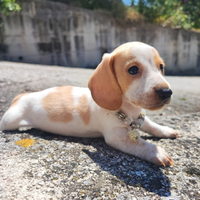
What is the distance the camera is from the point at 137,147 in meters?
2.34

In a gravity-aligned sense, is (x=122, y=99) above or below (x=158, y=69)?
below

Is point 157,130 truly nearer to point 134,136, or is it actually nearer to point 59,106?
point 134,136

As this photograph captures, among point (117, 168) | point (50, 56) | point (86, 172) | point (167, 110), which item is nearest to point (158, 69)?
point (117, 168)

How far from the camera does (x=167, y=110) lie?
4594 millimetres

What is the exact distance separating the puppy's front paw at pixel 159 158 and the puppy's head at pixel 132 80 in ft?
1.82

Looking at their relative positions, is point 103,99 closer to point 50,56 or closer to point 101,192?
point 101,192

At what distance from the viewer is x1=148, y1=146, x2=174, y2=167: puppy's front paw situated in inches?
86.7

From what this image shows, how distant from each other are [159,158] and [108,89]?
→ 0.99 m

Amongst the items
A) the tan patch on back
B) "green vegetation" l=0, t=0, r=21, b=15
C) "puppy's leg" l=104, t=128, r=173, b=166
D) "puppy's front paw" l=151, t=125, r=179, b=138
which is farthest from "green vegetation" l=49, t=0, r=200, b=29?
"puppy's leg" l=104, t=128, r=173, b=166

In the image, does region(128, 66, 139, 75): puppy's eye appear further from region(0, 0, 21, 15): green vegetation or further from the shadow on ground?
region(0, 0, 21, 15): green vegetation

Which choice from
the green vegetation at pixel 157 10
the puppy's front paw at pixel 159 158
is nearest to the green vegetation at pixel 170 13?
the green vegetation at pixel 157 10

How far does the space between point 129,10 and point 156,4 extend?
200 centimetres

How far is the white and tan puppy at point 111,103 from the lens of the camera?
215 cm

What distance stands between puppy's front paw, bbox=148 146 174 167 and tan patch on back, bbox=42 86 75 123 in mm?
1179
